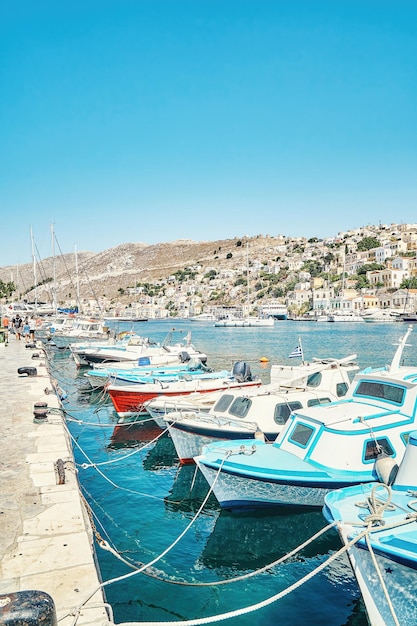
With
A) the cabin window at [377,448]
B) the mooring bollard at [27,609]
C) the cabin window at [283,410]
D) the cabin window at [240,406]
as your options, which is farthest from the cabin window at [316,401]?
the mooring bollard at [27,609]

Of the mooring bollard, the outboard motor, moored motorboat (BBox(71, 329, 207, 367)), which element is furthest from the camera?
moored motorboat (BBox(71, 329, 207, 367))

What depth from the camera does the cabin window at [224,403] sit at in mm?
15299

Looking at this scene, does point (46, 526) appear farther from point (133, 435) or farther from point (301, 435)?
point (133, 435)

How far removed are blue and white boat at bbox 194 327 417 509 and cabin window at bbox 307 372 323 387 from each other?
520 centimetres

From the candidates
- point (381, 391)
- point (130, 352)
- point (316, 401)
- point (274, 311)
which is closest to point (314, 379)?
point (316, 401)

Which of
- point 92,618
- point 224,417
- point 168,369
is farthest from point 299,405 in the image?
point 168,369

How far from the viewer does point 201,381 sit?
878 inches

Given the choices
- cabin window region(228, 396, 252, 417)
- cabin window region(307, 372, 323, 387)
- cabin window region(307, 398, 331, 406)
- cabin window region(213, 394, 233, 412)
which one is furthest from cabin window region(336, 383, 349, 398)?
cabin window region(213, 394, 233, 412)

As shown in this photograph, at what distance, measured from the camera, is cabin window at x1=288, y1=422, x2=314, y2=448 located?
1110 centimetres

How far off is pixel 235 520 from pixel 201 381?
1116cm

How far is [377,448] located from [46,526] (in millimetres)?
6694

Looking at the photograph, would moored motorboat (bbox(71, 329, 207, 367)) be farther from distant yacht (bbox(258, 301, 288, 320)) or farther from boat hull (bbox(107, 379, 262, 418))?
distant yacht (bbox(258, 301, 288, 320))

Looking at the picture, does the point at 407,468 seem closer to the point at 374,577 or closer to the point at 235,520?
the point at 374,577

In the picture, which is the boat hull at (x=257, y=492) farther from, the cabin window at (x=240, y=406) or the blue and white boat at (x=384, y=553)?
the cabin window at (x=240, y=406)
